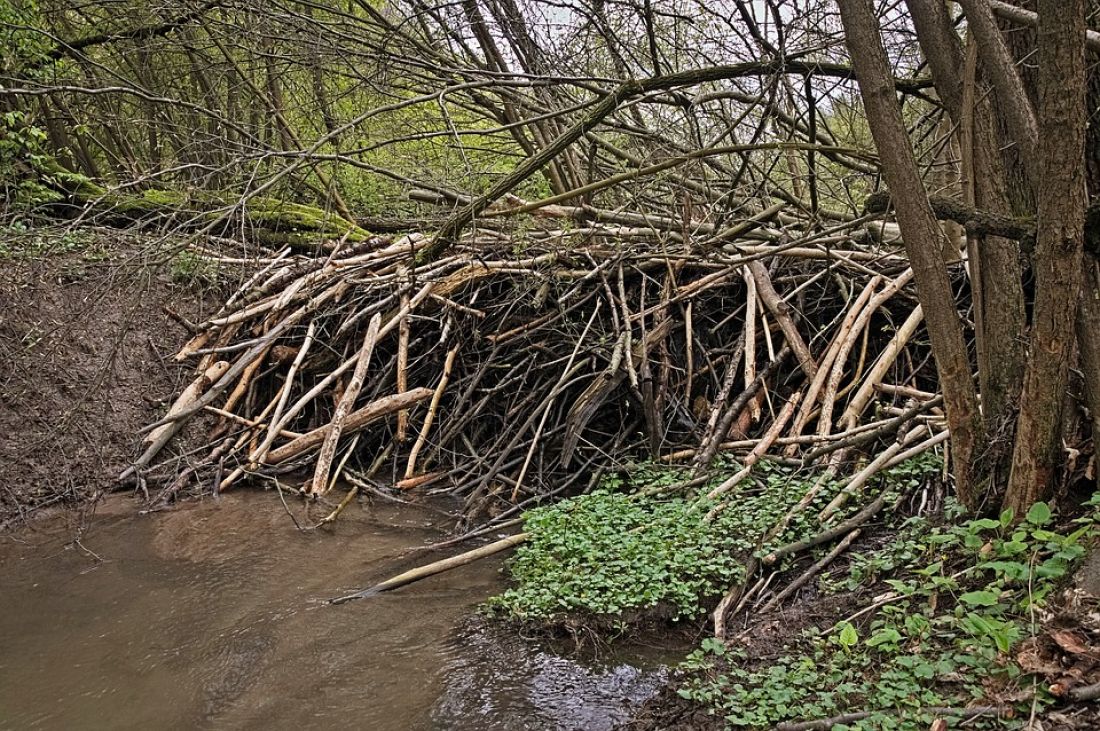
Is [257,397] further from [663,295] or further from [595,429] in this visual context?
[663,295]

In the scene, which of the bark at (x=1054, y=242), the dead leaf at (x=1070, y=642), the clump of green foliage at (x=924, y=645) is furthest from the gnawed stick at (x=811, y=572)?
the dead leaf at (x=1070, y=642)

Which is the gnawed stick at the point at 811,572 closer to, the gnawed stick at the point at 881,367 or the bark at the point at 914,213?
the bark at the point at 914,213

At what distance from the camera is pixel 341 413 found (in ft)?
21.1

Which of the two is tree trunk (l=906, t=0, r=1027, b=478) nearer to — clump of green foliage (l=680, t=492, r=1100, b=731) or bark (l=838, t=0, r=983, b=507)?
bark (l=838, t=0, r=983, b=507)

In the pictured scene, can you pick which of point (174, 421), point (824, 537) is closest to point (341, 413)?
point (174, 421)

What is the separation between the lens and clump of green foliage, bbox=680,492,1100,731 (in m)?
2.53

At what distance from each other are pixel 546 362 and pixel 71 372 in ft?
13.2

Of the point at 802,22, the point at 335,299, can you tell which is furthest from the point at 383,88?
A: the point at 802,22

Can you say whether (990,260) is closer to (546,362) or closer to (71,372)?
(546,362)

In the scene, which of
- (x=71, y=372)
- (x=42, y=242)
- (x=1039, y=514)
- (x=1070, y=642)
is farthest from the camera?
(x=71, y=372)

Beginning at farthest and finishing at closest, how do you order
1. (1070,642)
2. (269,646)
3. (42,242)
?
1. (42,242)
2. (269,646)
3. (1070,642)

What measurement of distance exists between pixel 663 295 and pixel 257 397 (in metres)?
3.87

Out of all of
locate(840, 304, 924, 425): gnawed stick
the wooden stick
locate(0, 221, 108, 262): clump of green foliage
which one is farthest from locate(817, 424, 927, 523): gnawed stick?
locate(0, 221, 108, 262): clump of green foliage

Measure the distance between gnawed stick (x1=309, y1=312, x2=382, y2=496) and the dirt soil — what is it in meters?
1.35
